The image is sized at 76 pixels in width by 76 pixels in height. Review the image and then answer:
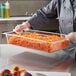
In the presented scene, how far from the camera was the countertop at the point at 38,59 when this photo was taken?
1308mm

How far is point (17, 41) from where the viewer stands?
1.47 m

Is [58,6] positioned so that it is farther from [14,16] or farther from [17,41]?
[14,16]

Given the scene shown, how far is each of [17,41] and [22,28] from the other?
323 mm

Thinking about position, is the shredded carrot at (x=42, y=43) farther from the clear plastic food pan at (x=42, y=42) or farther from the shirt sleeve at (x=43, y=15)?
the shirt sleeve at (x=43, y=15)

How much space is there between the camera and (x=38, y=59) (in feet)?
4.90

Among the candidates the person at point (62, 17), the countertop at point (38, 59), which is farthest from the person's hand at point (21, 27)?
the countertop at point (38, 59)

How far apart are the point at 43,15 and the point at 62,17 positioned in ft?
0.80

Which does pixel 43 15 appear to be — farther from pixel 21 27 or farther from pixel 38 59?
pixel 38 59

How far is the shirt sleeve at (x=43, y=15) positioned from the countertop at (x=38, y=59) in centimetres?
33

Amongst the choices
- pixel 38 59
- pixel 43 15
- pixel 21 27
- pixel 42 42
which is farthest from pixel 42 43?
pixel 43 15

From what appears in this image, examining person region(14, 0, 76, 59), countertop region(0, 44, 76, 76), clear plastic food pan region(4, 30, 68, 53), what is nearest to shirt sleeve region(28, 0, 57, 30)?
person region(14, 0, 76, 59)

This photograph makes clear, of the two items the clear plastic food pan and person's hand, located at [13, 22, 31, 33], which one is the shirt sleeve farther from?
the clear plastic food pan

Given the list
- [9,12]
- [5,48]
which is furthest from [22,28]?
[9,12]

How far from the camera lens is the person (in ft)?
5.32
